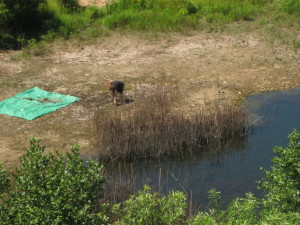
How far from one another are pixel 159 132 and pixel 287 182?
354cm

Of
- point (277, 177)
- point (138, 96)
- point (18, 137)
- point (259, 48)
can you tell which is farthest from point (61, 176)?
point (259, 48)

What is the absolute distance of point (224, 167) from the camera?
8781 mm

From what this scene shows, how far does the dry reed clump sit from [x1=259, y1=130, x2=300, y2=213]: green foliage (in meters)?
3.34

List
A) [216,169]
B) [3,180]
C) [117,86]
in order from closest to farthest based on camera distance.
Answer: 1. [3,180]
2. [216,169]
3. [117,86]

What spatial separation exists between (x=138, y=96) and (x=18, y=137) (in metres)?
2.85

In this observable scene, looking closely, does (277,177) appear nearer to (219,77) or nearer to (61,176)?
(61,176)

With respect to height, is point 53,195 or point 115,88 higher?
point 53,195

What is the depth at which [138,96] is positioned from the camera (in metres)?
11.0

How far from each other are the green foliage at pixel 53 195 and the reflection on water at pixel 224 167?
221 centimetres

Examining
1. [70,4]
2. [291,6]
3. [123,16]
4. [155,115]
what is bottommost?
[155,115]

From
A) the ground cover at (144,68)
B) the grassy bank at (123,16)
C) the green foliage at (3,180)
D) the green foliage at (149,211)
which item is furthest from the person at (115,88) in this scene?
the green foliage at (149,211)

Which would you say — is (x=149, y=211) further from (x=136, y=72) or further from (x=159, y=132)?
(x=136, y=72)

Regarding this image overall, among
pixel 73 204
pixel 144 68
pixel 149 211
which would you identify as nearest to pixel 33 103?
pixel 144 68

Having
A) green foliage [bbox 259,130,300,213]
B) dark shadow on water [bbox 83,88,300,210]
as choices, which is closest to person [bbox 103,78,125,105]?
dark shadow on water [bbox 83,88,300,210]
